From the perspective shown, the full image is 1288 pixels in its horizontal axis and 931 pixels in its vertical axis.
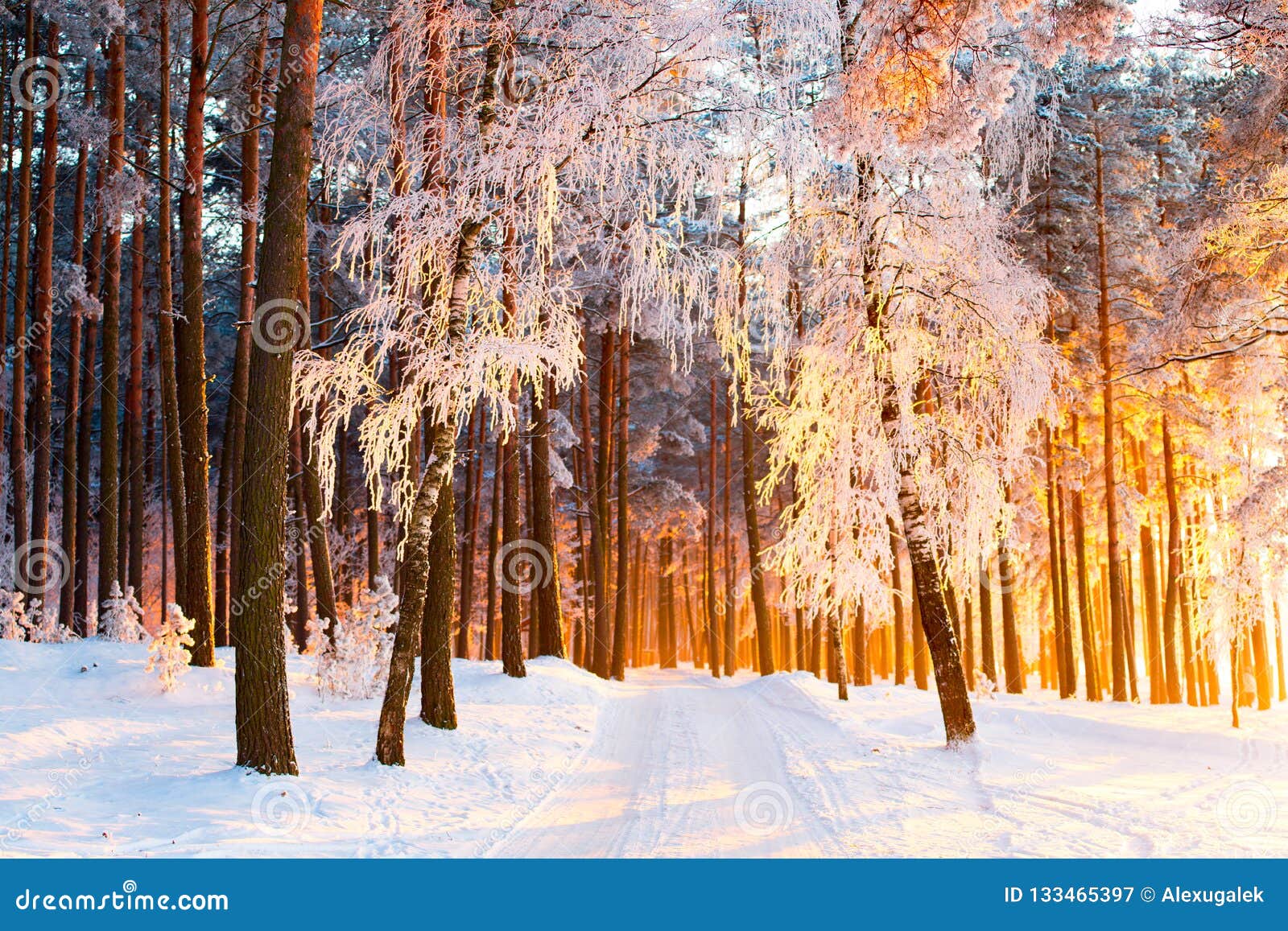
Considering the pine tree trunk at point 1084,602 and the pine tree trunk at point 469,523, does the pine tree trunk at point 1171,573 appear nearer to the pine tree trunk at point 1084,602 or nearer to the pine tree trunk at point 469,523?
the pine tree trunk at point 1084,602

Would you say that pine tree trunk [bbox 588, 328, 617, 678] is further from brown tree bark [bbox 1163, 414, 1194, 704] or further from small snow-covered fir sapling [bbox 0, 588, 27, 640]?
brown tree bark [bbox 1163, 414, 1194, 704]

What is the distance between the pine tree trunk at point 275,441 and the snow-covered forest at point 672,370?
0.04 m

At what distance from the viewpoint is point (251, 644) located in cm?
771

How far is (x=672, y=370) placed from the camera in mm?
12344

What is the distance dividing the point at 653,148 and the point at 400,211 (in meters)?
2.59

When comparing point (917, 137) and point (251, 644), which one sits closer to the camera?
point (251, 644)

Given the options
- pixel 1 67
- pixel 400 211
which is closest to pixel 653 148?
pixel 400 211

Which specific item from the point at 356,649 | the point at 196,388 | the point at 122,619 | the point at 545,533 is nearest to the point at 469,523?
the point at 545,533

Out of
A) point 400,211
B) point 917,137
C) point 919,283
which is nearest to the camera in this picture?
point 400,211

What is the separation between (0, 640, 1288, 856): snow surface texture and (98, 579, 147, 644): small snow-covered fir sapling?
0.30 m

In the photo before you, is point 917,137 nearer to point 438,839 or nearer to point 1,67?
point 438,839

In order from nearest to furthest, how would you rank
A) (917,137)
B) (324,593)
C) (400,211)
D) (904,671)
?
(400,211) → (917,137) → (324,593) → (904,671)

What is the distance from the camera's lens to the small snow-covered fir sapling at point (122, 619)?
13.4 meters

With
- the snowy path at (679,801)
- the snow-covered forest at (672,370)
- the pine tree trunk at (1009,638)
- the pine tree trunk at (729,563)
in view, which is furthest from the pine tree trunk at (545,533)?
the pine tree trunk at (729,563)
